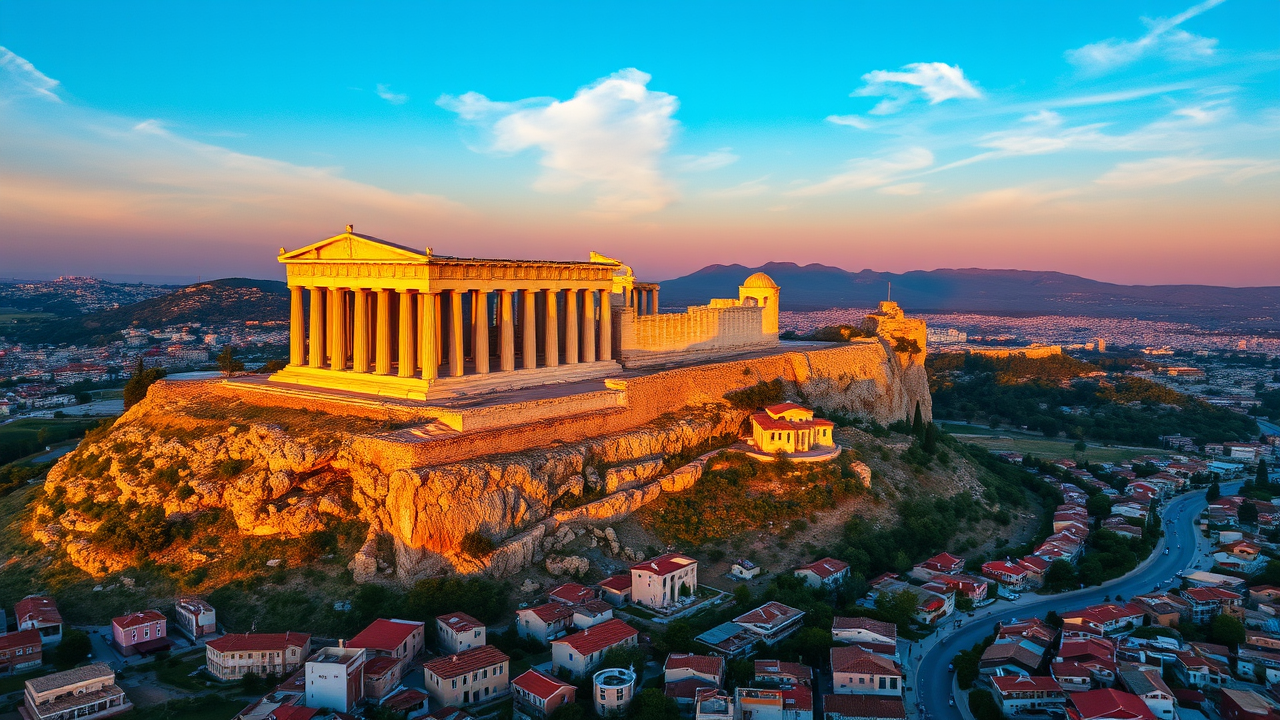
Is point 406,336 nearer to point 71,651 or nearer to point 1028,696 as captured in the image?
point 71,651

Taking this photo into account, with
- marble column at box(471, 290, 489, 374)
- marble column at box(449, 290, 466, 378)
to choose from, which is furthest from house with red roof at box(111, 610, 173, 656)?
marble column at box(471, 290, 489, 374)

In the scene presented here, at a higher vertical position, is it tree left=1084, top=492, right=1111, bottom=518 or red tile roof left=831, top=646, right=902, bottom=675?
red tile roof left=831, top=646, right=902, bottom=675

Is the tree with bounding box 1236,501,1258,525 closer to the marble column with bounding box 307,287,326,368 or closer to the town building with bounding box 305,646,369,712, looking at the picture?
the town building with bounding box 305,646,369,712

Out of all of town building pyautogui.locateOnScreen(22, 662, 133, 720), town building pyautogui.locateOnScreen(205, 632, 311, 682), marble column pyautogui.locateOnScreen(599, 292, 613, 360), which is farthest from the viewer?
marble column pyautogui.locateOnScreen(599, 292, 613, 360)

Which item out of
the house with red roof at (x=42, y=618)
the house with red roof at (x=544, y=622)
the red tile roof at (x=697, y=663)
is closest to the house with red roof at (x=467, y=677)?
the house with red roof at (x=544, y=622)

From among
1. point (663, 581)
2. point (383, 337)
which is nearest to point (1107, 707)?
point (663, 581)

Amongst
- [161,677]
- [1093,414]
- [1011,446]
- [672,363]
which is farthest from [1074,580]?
[1093,414]

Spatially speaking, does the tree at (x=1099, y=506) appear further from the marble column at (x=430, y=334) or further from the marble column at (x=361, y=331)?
the marble column at (x=361, y=331)
